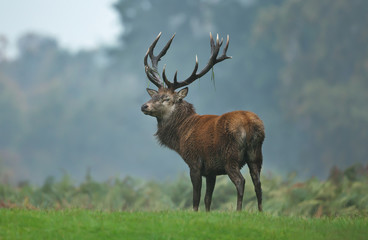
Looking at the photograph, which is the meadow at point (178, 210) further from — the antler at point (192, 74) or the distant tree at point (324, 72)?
the distant tree at point (324, 72)

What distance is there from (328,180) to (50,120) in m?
54.0

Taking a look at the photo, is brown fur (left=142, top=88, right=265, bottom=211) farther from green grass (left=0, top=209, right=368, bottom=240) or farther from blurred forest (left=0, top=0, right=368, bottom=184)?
blurred forest (left=0, top=0, right=368, bottom=184)

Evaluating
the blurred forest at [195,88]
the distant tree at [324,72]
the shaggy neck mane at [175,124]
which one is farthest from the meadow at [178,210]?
the distant tree at [324,72]

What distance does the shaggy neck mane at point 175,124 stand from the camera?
38.7 feet

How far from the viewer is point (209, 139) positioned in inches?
424

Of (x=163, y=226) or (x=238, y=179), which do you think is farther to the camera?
(x=238, y=179)

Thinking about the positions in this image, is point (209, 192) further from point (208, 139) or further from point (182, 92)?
point (182, 92)

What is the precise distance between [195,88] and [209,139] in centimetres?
4791

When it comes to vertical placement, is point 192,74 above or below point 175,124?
above

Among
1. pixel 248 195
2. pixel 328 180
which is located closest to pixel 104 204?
pixel 248 195

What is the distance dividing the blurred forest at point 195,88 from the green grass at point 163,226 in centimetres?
3360

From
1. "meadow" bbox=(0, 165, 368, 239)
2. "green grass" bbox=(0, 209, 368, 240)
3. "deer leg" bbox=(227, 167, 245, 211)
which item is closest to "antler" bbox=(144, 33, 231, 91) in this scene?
"deer leg" bbox=(227, 167, 245, 211)

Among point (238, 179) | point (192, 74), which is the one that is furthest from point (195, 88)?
point (238, 179)

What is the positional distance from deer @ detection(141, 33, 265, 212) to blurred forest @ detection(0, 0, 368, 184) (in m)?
31.4
